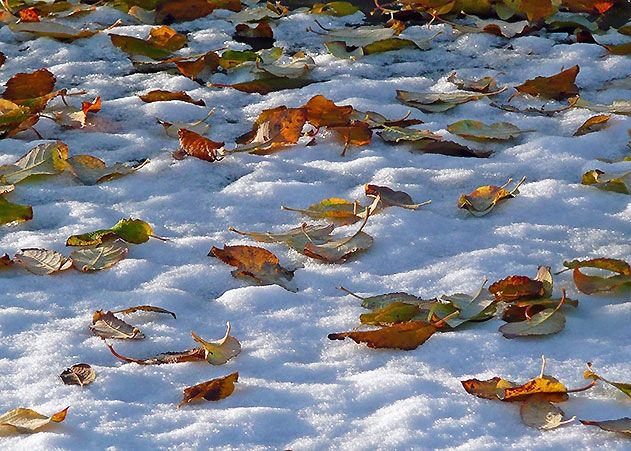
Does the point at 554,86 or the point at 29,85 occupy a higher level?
the point at 29,85

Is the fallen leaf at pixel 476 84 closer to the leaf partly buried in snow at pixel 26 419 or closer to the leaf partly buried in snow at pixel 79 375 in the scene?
the leaf partly buried in snow at pixel 79 375

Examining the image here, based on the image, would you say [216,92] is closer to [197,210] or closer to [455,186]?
[197,210]

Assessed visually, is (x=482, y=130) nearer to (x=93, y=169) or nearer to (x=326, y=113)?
(x=326, y=113)

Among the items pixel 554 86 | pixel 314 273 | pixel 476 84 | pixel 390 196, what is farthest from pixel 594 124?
pixel 314 273

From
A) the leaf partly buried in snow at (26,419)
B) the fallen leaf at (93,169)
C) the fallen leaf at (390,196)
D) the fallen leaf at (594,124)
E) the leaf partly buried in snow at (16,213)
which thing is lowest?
the fallen leaf at (594,124)

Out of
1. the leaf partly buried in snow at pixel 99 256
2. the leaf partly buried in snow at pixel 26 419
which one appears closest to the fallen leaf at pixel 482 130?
the leaf partly buried in snow at pixel 99 256

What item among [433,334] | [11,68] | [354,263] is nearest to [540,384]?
[433,334]
